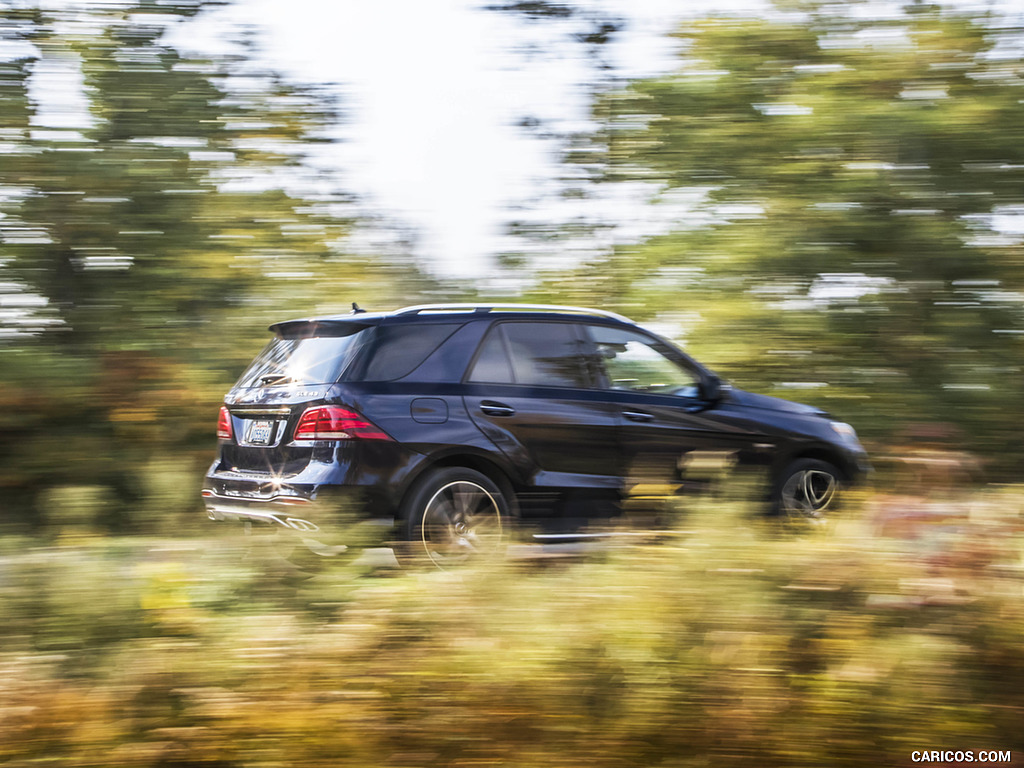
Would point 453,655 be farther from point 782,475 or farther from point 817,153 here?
point 817,153

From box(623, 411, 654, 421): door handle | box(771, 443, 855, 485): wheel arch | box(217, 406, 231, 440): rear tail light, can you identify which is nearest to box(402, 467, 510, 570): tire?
box(623, 411, 654, 421): door handle

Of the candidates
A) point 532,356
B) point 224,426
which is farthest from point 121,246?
point 532,356

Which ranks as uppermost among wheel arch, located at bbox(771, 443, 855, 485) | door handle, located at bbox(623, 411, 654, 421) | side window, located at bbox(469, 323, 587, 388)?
side window, located at bbox(469, 323, 587, 388)

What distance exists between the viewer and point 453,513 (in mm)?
5641

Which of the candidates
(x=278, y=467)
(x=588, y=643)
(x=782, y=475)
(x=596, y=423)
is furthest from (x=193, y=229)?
(x=588, y=643)

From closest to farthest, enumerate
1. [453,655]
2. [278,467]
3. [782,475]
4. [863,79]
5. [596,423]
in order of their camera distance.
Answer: [453,655] → [278,467] → [596,423] → [782,475] → [863,79]

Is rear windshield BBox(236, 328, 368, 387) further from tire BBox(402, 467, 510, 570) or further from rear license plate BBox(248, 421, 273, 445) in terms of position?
tire BBox(402, 467, 510, 570)

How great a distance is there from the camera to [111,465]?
7781 mm

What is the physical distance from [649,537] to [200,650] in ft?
6.28

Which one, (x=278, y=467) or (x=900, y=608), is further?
(x=278, y=467)

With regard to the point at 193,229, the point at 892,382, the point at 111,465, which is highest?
the point at 193,229

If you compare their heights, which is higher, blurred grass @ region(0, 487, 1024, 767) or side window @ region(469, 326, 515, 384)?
side window @ region(469, 326, 515, 384)

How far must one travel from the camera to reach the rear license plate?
5.74m

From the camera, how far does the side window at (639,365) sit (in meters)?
6.51
